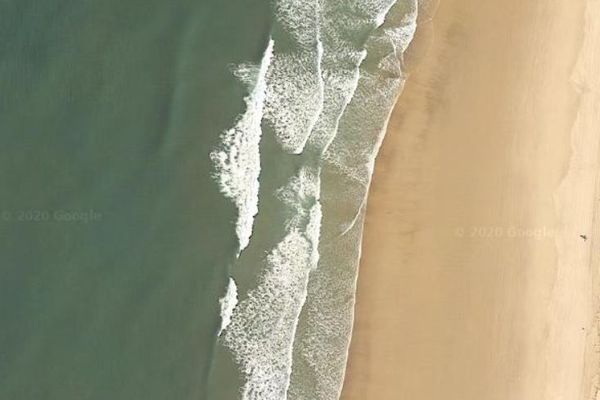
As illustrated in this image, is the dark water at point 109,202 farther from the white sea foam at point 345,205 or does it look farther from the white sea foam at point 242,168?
the white sea foam at point 345,205

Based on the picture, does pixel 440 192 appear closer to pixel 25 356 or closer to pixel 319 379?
pixel 319 379

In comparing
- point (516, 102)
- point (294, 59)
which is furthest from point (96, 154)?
point (516, 102)

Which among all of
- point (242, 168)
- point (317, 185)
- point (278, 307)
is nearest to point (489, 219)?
point (317, 185)

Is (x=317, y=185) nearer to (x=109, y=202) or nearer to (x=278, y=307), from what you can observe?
(x=278, y=307)

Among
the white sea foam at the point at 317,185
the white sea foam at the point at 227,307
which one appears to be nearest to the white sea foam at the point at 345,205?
the white sea foam at the point at 317,185

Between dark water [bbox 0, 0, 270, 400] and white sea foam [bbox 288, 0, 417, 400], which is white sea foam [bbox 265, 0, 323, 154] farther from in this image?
dark water [bbox 0, 0, 270, 400]

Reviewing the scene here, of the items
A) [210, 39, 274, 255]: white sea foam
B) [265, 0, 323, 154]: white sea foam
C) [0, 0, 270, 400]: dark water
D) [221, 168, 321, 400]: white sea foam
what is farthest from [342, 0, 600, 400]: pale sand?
[0, 0, 270, 400]: dark water
